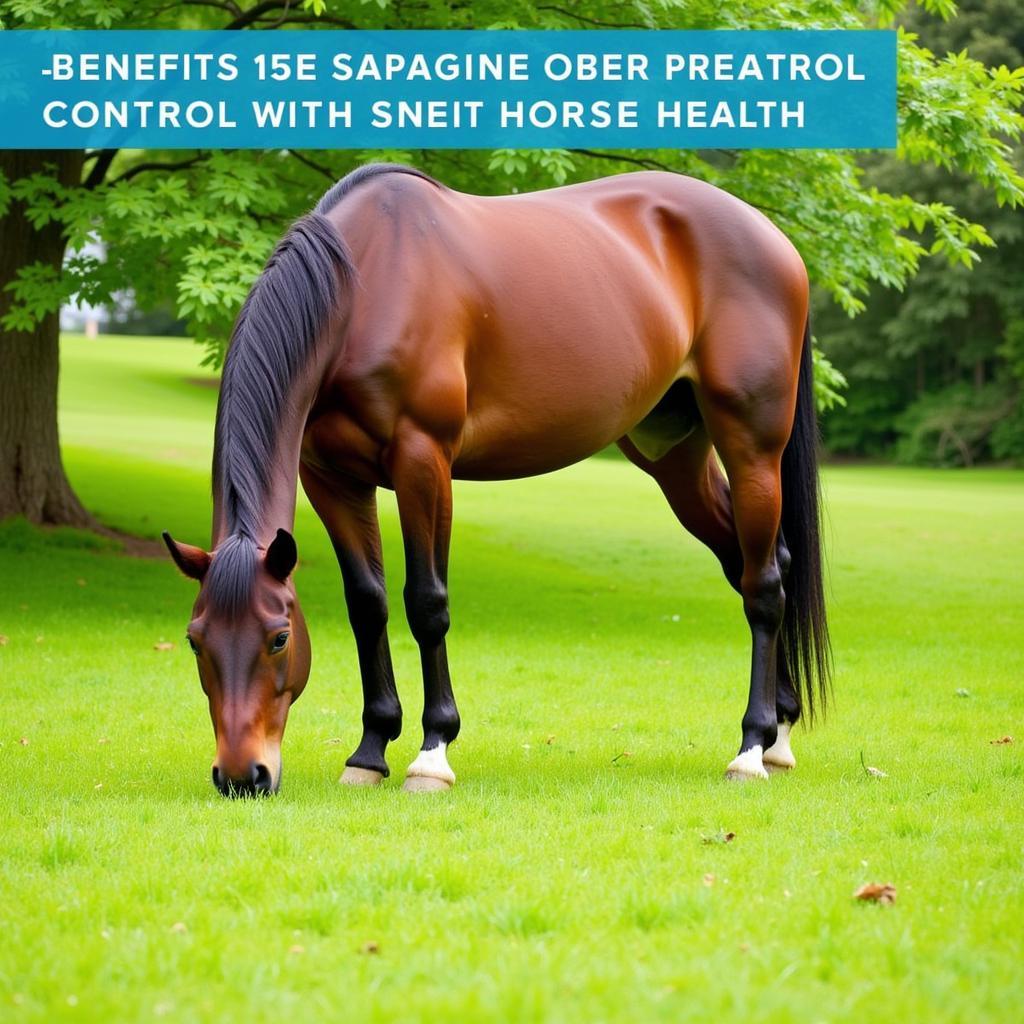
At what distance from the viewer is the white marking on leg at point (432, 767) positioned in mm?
Result: 5836

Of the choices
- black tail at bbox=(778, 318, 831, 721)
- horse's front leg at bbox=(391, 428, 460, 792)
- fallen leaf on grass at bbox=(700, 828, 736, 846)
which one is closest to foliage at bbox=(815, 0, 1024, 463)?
black tail at bbox=(778, 318, 831, 721)

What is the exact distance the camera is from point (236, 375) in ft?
17.9

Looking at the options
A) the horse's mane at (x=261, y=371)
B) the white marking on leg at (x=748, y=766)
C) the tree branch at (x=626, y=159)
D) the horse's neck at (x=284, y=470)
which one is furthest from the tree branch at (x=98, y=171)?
the white marking on leg at (x=748, y=766)

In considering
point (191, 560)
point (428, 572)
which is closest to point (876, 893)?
point (428, 572)

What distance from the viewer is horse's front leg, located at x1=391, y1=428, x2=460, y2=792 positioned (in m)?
5.75

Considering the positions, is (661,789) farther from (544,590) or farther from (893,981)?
(544,590)

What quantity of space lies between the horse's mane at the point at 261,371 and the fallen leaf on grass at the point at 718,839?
6.26 feet

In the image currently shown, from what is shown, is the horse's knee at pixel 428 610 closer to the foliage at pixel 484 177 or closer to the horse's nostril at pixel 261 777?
the horse's nostril at pixel 261 777

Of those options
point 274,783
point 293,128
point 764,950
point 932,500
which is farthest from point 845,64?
point 932,500

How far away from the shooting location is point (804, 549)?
7133 millimetres

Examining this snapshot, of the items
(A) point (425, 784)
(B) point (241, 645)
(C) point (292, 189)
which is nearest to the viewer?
(B) point (241, 645)

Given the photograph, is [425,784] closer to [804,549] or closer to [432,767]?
[432,767]

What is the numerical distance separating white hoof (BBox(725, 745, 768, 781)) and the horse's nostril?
7.55ft

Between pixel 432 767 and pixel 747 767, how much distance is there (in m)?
1.53
